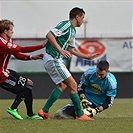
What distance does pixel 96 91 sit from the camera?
8.31 m

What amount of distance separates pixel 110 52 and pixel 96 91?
29.9ft

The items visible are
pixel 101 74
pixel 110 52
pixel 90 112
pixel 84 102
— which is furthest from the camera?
pixel 110 52

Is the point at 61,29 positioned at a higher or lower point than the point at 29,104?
higher

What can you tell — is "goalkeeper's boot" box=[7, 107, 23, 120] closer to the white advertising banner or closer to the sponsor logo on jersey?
the sponsor logo on jersey

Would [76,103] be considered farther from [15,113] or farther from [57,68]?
[15,113]

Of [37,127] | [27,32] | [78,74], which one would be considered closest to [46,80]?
[78,74]

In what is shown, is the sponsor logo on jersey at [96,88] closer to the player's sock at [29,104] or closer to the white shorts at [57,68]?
the white shorts at [57,68]

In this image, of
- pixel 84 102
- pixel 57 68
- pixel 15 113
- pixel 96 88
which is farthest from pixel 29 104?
pixel 96 88

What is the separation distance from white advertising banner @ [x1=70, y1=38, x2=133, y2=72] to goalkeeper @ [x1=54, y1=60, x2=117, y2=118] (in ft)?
28.2

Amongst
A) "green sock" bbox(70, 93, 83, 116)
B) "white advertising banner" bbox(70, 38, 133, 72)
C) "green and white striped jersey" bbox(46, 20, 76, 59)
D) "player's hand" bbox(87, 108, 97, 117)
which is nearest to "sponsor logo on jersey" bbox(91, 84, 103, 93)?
"player's hand" bbox(87, 108, 97, 117)

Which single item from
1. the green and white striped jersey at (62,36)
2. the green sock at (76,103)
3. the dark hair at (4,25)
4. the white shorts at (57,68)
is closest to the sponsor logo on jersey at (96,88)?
the green sock at (76,103)

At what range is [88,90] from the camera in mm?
8406

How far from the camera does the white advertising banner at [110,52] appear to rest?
672 inches

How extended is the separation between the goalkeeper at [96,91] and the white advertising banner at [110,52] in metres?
8.60
